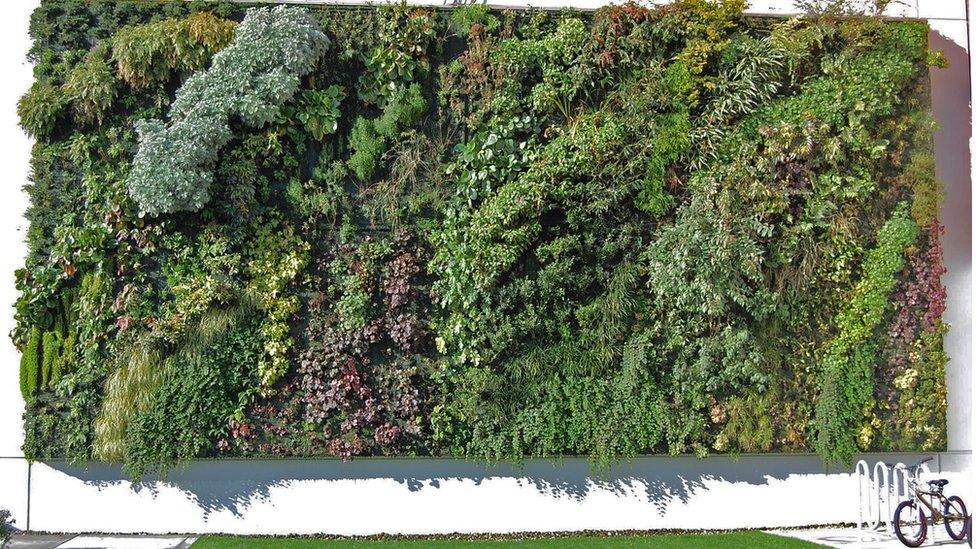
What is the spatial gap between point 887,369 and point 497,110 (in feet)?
17.3

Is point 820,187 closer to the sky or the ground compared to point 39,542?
closer to the sky

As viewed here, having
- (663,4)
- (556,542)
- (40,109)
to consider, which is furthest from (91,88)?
(556,542)

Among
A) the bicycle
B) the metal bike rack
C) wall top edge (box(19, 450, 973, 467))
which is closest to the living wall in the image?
wall top edge (box(19, 450, 973, 467))

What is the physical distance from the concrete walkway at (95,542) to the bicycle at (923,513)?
288 inches

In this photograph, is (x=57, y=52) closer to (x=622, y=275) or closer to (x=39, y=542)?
(x=39, y=542)

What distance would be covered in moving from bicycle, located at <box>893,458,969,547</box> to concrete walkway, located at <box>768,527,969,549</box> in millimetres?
115

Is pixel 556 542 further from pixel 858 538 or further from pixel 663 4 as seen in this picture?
pixel 663 4

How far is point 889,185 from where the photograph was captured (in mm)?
9336

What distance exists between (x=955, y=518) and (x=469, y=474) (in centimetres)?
518

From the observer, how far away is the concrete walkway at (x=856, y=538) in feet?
27.4

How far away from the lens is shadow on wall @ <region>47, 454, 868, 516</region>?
29.3 feet

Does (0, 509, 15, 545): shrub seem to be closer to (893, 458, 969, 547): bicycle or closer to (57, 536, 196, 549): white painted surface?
(57, 536, 196, 549): white painted surface

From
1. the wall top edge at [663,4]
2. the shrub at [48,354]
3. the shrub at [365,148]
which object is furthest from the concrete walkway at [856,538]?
the shrub at [48,354]

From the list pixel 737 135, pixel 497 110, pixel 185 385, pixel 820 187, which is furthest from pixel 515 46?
pixel 185 385
